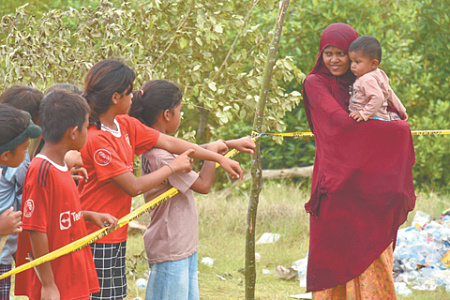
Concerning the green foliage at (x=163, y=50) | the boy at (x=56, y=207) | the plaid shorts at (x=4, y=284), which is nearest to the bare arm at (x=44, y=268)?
the boy at (x=56, y=207)

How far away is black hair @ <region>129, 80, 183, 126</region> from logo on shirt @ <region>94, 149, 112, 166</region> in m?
0.47

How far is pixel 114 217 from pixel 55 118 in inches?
22.2

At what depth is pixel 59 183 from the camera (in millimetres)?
2711

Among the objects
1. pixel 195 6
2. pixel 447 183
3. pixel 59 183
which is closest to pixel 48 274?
pixel 59 183

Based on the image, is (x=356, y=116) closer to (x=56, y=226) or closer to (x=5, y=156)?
(x=56, y=226)

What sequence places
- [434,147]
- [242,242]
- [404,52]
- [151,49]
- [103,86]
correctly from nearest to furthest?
[103,86] < [151,49] < [242,242] < [434,147] < [404,52]

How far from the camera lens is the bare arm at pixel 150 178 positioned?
3078mm

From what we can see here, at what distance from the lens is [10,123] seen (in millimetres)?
2645

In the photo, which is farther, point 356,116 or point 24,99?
point 356,116

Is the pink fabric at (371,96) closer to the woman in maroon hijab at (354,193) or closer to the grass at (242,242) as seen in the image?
the woman in maroon hijab at (354,193)

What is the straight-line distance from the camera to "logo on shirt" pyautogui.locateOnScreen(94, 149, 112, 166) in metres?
3.04

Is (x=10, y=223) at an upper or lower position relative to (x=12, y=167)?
lower

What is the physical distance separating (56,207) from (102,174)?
369 mm

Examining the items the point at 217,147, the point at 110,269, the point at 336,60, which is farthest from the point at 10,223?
the point at 336,60
